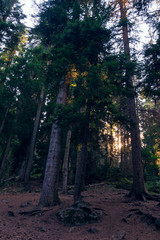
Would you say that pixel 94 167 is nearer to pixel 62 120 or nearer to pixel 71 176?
pixel 71 176

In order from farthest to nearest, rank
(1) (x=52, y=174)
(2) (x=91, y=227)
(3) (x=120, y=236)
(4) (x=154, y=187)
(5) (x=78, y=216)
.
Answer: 1. (4) (x=154, y=187)
2. (1) (x=52, y=174)
3. (5) (x=78, y=216)
4. (2) (x=91, y=227)
5. (3) (x=120, y=236)

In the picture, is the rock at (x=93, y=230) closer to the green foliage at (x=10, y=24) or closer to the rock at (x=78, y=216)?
the rock at (x=78, y=216)

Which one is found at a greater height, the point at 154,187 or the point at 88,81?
the point at 88,81

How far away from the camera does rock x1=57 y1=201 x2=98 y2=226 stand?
5613mm

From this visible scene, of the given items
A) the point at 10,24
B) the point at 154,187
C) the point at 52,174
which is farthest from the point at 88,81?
the point at 10,24

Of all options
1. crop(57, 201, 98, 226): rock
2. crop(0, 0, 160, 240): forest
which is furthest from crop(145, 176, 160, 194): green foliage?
crop(57, 201, 98, 226): rock

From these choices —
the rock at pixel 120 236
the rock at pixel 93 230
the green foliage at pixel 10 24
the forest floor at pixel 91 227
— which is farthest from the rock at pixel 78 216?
the green foliage at pixel 10 24

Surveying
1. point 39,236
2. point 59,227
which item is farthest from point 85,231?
point 39,236

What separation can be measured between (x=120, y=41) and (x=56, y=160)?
30.2ft

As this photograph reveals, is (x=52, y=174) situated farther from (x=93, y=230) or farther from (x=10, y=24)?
(x=10, y=24)

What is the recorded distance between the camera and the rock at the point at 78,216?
561cm

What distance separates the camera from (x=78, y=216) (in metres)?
5.70

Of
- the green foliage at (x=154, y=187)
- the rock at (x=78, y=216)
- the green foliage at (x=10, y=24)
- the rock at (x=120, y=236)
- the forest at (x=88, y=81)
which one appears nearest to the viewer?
the rock at (x=120, y=236)

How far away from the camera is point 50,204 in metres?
7.52
